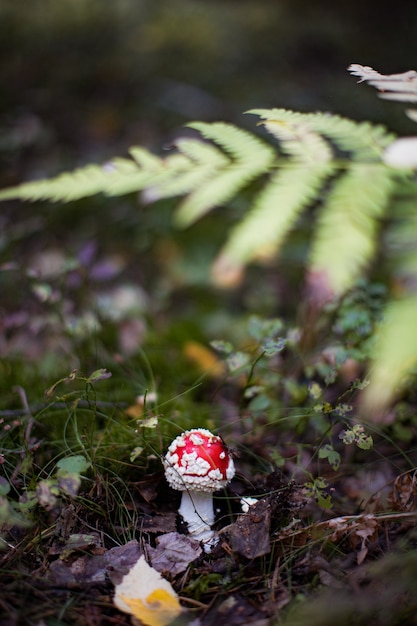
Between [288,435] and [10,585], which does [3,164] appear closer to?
[288,435]

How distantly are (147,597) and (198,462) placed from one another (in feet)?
1.23

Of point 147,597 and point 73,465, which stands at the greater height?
point 73,465

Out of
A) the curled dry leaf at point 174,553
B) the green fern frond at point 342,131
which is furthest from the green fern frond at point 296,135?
the curled dry leaf at point 174,553

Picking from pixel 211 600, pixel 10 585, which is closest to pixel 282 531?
pixel 211 600

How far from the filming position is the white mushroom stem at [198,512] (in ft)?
5.50

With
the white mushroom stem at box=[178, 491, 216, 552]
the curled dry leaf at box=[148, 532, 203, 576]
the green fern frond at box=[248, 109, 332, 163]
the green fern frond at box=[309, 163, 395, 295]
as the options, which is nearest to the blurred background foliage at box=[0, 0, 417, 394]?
the white mushroom stem at box=[178, 491, 216, 552]

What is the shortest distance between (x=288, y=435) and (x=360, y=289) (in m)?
0.65

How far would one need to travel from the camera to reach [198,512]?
5.64 ft

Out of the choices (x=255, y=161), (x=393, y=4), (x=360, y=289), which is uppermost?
(x=393, y=4)

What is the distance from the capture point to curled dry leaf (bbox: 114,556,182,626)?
1.35m

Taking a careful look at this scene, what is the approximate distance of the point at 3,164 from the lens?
12.9 feet

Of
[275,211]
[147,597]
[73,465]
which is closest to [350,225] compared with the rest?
[275,211]

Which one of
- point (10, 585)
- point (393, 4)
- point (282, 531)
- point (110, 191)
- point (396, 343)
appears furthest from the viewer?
point (393, 4)

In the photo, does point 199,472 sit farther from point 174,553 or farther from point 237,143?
point 237,143
